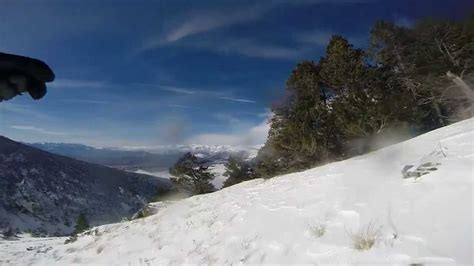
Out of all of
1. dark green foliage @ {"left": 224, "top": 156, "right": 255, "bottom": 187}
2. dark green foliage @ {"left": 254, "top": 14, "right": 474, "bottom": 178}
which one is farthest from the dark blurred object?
dark green foliage @ {"left": 224, "top": 156, "right": 255, "bottom": 187}

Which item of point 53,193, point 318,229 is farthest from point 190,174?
point 53,193

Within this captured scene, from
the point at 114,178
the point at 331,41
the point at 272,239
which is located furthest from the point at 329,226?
the point at 114,178

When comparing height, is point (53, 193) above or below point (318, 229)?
above

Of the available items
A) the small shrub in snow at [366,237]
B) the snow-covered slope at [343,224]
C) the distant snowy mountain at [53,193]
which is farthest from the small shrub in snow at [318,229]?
the distant snowy mountain at [53,193]

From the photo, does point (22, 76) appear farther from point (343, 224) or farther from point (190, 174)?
point (190, 174)

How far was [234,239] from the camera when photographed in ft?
21.6

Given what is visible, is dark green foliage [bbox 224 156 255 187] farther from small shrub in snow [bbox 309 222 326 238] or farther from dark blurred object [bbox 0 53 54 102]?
dark blurred object [bbox 0 53 54 102]

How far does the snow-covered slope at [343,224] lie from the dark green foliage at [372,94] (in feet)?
31.3

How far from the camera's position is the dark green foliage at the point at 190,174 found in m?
35.8

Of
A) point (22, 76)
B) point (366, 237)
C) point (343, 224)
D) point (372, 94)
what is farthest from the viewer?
point (372, 94)

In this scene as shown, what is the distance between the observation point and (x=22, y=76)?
7.31ft

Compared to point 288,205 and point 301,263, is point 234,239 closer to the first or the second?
point 288,205

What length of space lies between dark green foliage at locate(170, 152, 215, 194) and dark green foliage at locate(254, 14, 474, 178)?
1178cm

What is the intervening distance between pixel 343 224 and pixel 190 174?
31.9 meters
